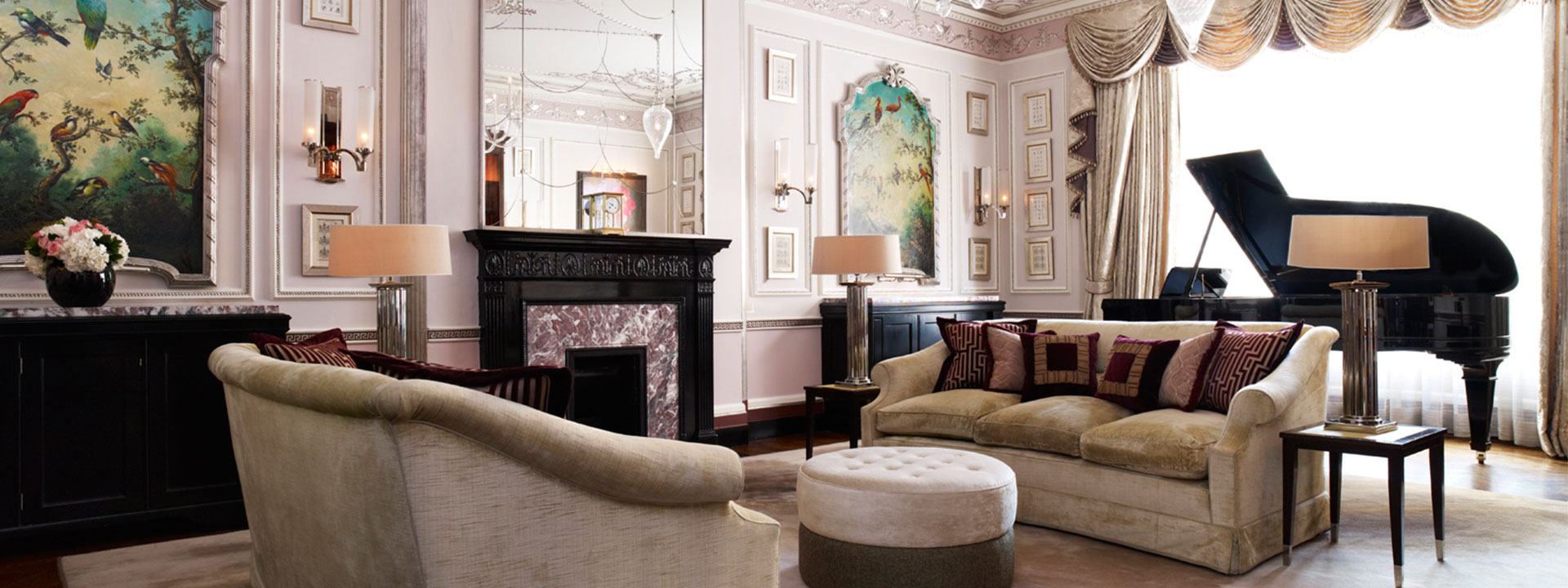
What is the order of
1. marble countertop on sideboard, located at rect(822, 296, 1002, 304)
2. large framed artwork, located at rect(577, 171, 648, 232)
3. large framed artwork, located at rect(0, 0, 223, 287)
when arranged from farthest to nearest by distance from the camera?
1. marble countertop on sideboard, located at rect(822, 296, 1002, 304)
2. large framed artwork, located at rect(577, 171, 648, 232)
3. large framed artwork, located at rect(0, 0, 223, 287)

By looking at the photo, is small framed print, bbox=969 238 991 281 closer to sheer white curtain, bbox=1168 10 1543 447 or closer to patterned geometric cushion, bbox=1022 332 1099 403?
sheer white curtain, bbox=1168 10 1543 447

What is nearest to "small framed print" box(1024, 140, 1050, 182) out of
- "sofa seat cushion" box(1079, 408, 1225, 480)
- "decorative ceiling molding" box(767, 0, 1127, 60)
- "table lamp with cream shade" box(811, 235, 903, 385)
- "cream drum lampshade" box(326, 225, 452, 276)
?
"decorative ceiling molding" box(767, 0, 1127, 60)

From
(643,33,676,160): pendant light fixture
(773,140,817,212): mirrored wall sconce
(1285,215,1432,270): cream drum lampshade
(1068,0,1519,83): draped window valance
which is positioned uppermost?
(1068,0,1519,83): draped window valance

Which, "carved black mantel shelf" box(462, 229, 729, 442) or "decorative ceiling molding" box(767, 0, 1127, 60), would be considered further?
"decorative ceiling molding" box(767, 0, 1127, 60)

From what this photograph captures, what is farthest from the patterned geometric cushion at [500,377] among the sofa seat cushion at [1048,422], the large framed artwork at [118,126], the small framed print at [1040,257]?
the small framed print at [1040,257]

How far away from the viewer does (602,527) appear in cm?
182

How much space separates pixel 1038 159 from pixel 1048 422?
4.31 m

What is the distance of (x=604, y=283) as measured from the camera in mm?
5270

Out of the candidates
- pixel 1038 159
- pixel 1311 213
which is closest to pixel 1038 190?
pixel 1038 159

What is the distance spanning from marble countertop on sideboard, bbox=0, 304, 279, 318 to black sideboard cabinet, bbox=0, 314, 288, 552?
0.07 feet

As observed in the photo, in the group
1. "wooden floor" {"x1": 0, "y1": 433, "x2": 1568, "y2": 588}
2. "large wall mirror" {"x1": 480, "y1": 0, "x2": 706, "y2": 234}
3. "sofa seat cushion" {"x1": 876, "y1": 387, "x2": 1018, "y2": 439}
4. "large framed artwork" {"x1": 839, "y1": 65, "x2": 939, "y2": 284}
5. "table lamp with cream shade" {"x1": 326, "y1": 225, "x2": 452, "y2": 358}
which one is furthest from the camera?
"large framed artwork" {"x1": 839, "y1": 65, "x2": 939, "y2": 284}

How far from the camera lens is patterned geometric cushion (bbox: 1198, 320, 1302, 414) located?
11.9 feet

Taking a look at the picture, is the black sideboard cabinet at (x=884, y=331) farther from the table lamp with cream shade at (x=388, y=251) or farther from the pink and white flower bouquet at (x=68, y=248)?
the pink and white flower bouquet at (x=68, y=248)

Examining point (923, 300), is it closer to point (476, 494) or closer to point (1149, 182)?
point (1149, 182)
